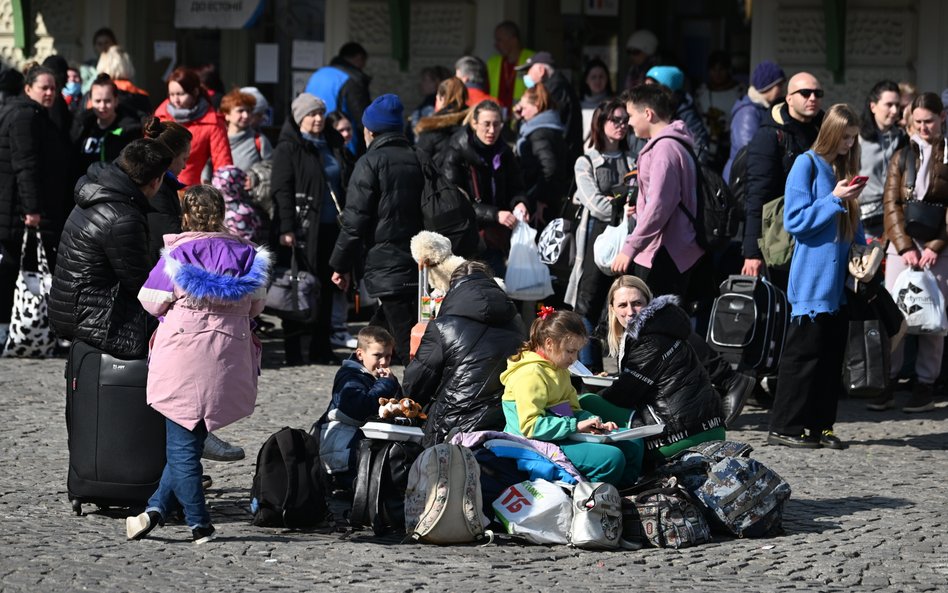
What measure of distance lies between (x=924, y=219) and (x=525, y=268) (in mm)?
2431

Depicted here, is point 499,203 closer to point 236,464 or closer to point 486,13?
point 236,464

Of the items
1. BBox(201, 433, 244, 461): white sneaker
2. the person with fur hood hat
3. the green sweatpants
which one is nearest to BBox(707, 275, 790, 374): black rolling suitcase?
the person with fur hood hat

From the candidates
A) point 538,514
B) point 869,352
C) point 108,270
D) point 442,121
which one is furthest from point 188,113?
point 538,514

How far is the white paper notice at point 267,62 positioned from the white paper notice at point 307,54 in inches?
14.6

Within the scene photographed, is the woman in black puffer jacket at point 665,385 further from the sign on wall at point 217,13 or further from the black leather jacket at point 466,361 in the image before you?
the sign on wall at point 217,13

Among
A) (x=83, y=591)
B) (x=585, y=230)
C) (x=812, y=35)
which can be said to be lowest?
(x=83, y=591)

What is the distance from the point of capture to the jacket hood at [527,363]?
7.05 metres

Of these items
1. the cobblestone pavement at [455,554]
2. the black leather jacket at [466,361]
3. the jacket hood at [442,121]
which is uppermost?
the jacket hood at [442,121]

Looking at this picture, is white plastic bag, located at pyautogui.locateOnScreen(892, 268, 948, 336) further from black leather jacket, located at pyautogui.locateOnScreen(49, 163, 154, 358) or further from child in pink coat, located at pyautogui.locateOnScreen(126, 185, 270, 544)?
black leather jacket, located at pyautogui.locateOnScreen(49, 163, 154, 358)

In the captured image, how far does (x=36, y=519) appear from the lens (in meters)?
6.95

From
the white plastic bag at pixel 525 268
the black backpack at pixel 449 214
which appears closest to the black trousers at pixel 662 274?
the black backpack at pixel 449 214

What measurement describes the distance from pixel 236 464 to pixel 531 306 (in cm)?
351

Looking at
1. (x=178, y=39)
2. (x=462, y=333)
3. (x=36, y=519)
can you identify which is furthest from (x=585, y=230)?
(x=178, y=39)

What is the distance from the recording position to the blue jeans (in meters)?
6.58
